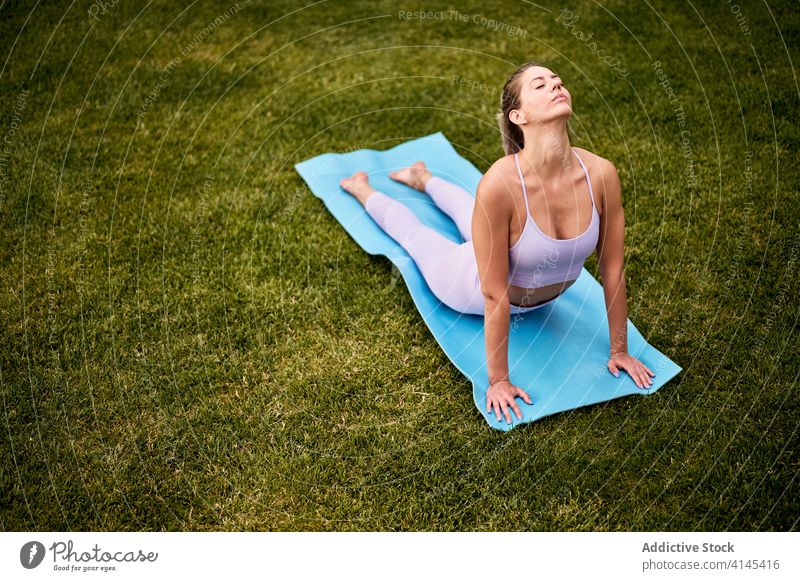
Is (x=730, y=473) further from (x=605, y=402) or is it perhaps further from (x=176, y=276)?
(x=176, y=276)

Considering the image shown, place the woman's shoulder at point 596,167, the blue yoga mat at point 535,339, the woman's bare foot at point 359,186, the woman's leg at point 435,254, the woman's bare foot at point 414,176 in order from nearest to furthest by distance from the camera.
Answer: the woman's shoulder at point 596,167
the blue yoga mat at point 535,339
the woman's leg at point 435,254
the woman's bare foot at point 359,186
the woman's bare foot at point 414,176

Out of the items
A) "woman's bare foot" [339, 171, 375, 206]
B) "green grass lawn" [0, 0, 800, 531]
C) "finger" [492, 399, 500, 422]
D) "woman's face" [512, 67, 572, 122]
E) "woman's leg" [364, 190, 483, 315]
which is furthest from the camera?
"woman's bare foot" [339, 171, 375, 206]

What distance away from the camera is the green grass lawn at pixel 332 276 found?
118 inches

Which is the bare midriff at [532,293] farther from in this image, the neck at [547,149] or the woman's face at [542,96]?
the woman's face at [542,96]

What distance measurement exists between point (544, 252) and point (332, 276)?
1344 millimetres

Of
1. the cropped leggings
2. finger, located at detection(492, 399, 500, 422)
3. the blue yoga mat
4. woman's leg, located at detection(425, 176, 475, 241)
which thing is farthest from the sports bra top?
woman's leg, located at detection(425, 176, 475, 241)

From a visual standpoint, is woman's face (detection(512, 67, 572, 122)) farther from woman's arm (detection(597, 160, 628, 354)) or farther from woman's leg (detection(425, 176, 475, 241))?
woman's leg (detection(425, 176, 475, 241))

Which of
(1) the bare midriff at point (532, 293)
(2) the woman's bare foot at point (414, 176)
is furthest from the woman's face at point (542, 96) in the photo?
(2) the woman's bare foot at point (414, 176)

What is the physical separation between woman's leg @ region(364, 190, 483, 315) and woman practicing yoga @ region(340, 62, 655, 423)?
0.13ft

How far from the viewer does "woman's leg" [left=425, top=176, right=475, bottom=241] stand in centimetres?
421

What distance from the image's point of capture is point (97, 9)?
20.7 ft

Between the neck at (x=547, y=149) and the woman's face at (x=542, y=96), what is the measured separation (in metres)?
0.04

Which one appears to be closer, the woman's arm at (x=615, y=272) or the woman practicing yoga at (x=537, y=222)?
the woman practicing yoga at (x=537, y=222)

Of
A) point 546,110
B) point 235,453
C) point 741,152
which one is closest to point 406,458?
point 235,453
